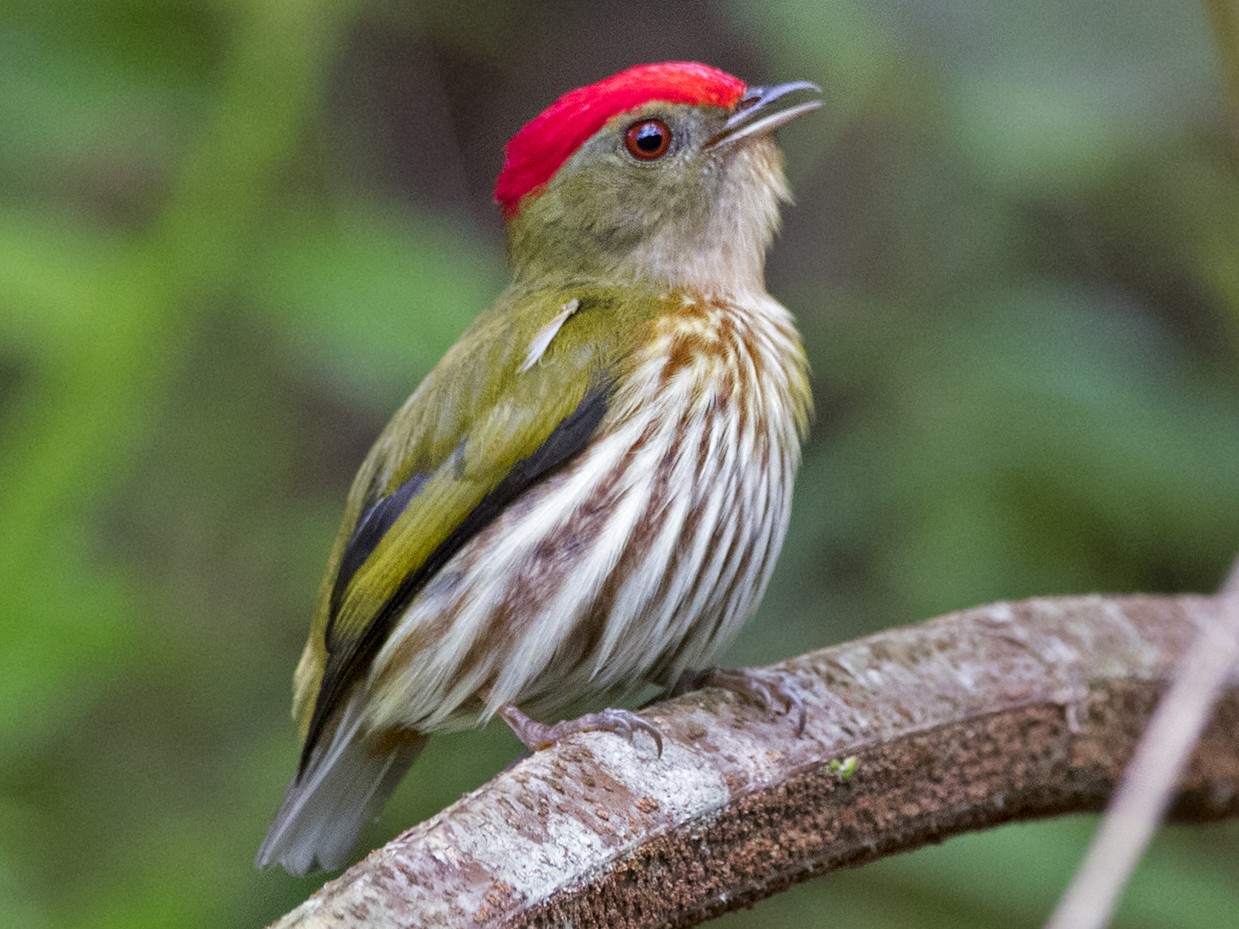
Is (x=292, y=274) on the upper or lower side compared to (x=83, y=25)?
lower

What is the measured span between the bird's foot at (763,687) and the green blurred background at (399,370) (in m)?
1.00

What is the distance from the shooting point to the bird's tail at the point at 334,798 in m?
2.87

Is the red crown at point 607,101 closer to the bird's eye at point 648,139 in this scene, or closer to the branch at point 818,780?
the bird's eye at point 648,139

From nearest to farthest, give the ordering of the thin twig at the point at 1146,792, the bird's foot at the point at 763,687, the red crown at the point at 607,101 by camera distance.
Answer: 1. the thin twig at the point at 1146,792
2. the bird's foot at the point at 763,687
3. the red crown at the point at 607,101

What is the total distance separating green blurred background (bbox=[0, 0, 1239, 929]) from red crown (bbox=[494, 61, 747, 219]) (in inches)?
26.5

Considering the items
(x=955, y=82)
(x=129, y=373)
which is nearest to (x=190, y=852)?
(x=129, y=373)

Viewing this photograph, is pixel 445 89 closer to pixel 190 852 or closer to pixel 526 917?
pixel 190 852

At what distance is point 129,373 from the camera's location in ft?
10.7

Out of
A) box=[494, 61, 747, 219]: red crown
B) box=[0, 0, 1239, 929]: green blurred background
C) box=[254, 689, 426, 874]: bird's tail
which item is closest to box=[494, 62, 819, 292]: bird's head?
box=[494, 61, 747, 219]: red crown

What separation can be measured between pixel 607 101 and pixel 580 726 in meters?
1.14

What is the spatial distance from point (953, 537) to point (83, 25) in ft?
7.87


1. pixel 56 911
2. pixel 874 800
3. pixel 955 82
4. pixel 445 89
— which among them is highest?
pixel 955 82

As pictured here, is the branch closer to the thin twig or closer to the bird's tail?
the thin twig

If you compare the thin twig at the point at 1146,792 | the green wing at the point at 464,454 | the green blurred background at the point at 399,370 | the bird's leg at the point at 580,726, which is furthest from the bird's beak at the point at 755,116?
the thin twig at the point at 1146,792
